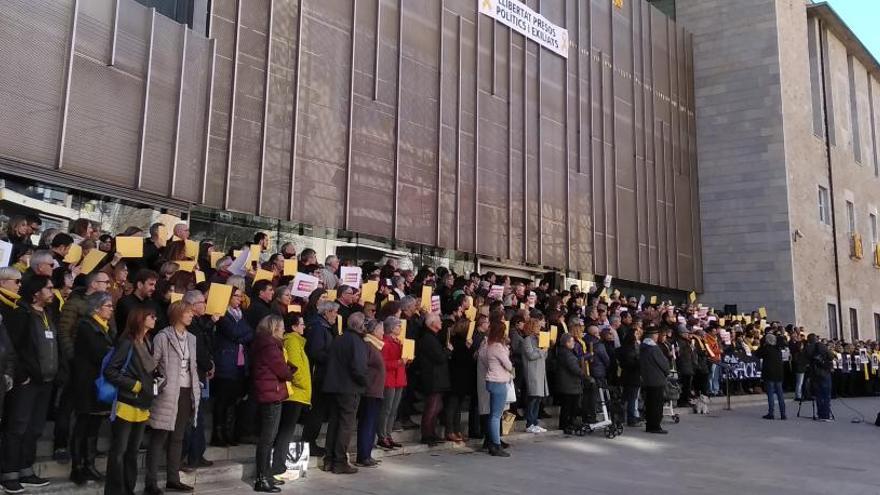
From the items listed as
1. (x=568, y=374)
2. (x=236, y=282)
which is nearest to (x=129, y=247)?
(x=236, y=282)

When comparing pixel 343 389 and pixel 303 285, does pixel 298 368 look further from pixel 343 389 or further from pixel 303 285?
pixel 303 285

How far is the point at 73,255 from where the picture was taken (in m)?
8.00

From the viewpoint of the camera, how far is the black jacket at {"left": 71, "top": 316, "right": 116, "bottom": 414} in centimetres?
627

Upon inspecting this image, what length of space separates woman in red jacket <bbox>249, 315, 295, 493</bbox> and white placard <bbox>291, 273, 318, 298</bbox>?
6.28ft

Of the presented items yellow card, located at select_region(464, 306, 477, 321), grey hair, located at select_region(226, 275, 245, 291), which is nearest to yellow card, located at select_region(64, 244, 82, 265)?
grey hair, located at select_region(226, 275, 245, 291)

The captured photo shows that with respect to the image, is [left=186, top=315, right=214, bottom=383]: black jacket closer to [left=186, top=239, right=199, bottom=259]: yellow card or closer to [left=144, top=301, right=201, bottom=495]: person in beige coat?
[left=144, top=301, right=201, bottom=495]: person in beige coat

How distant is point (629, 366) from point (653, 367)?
397 millimetres

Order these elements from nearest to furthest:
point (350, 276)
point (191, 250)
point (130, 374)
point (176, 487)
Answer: point (130, 374), point (176, 487), point (191, 250), point (350, 276)

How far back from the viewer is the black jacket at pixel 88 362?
20.6 ft

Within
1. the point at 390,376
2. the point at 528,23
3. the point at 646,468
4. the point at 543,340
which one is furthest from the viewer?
the point at 528,23

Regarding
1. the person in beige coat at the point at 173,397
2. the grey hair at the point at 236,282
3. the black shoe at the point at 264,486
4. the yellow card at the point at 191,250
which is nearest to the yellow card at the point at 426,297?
the yellow card at the point at 191,250

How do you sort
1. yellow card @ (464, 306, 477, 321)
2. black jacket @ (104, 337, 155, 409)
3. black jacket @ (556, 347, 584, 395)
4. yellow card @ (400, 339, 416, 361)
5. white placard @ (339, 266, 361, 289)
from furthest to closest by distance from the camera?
black jacket @ (556, 347, 584, 395) < yellow card @ (464, 306, 477, 321) < white placard @ (339, 266, 361, 289) < yellow card @ (400, 339, 416, 361) < black jacket @ (104, 337, 155, 409)

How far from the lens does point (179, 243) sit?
8539mm

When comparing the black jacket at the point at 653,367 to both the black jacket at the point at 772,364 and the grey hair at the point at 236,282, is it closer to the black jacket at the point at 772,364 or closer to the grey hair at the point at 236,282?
the black jacket at the point at 772,364
